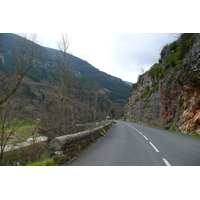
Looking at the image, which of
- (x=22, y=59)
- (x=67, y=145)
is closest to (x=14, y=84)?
(x=22, y=59)

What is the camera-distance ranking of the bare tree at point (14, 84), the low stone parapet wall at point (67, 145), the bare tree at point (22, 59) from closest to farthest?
the low stone parapet wall at point (67, 145) < the bare tree at point (14, 84) < the bare tree at point (22, 59)

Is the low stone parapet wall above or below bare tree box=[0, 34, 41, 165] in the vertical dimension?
below

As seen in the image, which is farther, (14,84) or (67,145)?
(14,84)

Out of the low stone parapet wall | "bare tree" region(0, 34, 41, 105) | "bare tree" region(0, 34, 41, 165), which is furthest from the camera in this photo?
"bare tree" region(0, 34, 41, 105)

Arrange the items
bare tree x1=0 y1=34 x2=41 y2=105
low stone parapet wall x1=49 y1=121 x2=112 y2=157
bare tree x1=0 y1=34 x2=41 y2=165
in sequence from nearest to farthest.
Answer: low stone parapet wall x1=49 y1=121 x2=112 y2=157 < bare tree x1=0 y1=34 x2=41 y2=165 < bare tree x1=0 y1=34 x2=41 y2=105

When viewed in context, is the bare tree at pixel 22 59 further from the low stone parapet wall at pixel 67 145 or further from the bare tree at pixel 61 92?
the low stone parapet wall at pixel 67 145

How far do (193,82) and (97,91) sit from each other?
1234 cm

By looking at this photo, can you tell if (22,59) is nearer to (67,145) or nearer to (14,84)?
(14,84)

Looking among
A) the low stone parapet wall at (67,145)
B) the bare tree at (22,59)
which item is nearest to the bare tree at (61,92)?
the bare tree at (22,59)

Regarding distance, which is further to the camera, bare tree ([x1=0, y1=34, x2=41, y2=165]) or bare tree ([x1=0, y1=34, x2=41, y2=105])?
bare tree ([x1=0, y1=34, x2=41, y2=105])

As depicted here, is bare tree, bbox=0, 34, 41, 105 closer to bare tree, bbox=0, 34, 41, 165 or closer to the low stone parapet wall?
bare tree, bbox=0, 34, 41, 165

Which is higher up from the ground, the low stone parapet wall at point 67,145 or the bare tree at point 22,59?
the bare tree at point 22,59

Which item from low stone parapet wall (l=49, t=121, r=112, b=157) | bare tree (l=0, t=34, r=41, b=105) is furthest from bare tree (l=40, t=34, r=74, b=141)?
low stone parapet wall (l=49, t=121, r=112, b=157)

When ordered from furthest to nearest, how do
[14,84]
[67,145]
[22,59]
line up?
[22,59], [14,84], [67,145]
